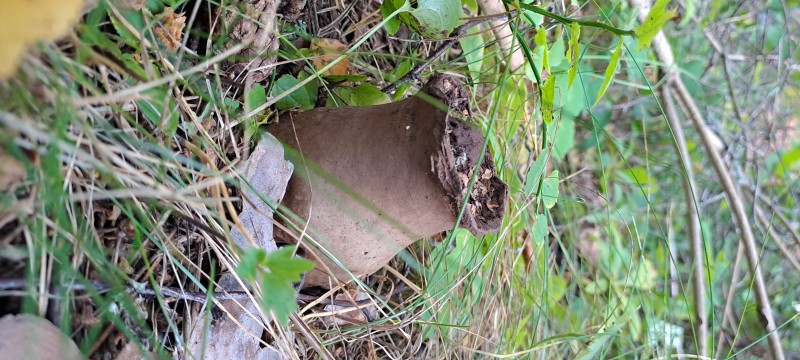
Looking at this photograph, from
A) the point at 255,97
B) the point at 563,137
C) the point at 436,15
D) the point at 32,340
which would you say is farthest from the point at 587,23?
the point at 32,340

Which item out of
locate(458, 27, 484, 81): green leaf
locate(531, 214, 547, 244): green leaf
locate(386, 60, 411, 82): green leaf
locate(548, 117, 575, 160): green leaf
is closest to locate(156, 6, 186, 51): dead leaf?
locate(386, 60, 411, 82): green leaf

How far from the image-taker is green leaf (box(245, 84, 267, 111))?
831mm

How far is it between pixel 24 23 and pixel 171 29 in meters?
0.28

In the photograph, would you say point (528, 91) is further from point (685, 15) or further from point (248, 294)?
point (248, 294)

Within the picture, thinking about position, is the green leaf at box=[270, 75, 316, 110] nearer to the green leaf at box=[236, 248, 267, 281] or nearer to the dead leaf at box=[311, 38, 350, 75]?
the dead leaf at box=[311, 38, 350, 75]

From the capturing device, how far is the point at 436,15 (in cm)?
94

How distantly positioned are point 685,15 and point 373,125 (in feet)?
3.92

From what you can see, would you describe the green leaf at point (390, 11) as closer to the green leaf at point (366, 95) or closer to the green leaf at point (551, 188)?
the green leaf at point (366, 95)

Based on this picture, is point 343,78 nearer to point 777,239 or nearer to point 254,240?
point 254,240

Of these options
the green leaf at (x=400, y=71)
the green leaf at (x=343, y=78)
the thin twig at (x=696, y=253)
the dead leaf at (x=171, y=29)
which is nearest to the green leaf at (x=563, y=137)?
the thin twig at (x=696, y=253)

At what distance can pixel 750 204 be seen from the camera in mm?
1854

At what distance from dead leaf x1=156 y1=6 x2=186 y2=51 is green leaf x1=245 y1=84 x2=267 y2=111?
12 centimetres

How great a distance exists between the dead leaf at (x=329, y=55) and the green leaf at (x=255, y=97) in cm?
10

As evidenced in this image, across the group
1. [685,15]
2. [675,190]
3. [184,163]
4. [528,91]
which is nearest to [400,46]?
[528,91]
